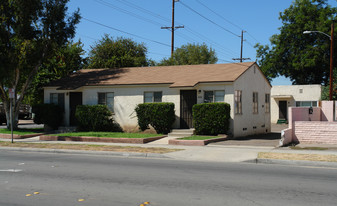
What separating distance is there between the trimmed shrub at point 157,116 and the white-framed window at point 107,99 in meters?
2.74

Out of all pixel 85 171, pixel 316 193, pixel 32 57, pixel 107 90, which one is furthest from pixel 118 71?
pixel 316 193

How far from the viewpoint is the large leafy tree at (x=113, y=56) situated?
38.9 meters

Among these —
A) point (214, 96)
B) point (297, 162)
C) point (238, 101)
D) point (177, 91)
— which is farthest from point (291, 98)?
point (297, 162)

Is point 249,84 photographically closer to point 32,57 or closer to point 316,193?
point 32,57

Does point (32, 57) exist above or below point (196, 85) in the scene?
above

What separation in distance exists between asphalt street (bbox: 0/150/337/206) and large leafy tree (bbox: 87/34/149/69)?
27777 millimetres

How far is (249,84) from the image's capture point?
22203 millimetres

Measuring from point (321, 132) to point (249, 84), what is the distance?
21.0 ft

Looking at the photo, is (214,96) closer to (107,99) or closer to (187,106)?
(187,106)

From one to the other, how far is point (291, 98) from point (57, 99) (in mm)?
23566

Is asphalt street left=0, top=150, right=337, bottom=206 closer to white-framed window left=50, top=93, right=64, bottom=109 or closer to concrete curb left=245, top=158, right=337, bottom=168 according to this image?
concrete curb left=245, top=158, right=337, bottom=168

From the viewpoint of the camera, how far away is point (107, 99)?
22844 mm

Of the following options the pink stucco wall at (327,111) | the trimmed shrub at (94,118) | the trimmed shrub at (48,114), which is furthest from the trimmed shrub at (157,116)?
the pink stucco wall at (327,111)

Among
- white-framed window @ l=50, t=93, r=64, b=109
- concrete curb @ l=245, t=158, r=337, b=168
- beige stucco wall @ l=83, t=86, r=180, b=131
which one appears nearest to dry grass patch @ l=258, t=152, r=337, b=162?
concrete curb @ l=245, t=158, r=337, b=168
